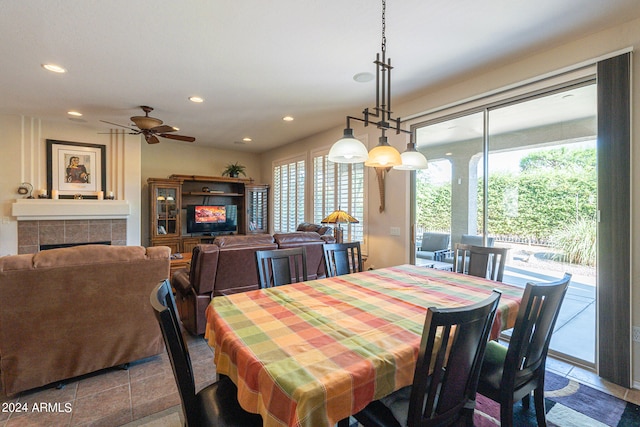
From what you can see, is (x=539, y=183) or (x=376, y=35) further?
(x=539, y=183)

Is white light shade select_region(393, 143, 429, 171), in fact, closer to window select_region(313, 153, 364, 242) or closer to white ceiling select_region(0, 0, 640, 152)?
white ceiling select_region(0, 0, 640, 152)

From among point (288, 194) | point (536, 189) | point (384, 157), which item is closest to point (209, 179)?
point (288, 194)

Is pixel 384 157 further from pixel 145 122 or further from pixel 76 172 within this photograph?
pixel 76 172

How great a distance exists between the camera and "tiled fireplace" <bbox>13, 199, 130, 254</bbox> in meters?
4.86

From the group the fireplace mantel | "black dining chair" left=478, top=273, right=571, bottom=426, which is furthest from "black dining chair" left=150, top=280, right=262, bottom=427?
the fireplace mantel

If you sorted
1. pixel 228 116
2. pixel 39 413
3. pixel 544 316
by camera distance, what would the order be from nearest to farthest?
pixel 544 316 < pixel 39 413 < pixel 228 116

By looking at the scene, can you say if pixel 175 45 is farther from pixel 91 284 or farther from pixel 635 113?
pixel 635 113

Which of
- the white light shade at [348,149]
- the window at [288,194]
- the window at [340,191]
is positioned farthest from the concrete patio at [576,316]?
the window at [288,194]

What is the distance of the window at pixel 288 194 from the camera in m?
6.36

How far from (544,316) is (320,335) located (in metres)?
1.11

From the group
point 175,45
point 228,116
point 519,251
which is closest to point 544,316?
point 519,251

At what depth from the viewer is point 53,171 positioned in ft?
17.1

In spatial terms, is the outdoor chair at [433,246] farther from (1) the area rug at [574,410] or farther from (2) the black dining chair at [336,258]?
(1) the area rug at [574,410]

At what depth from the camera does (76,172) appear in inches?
213
